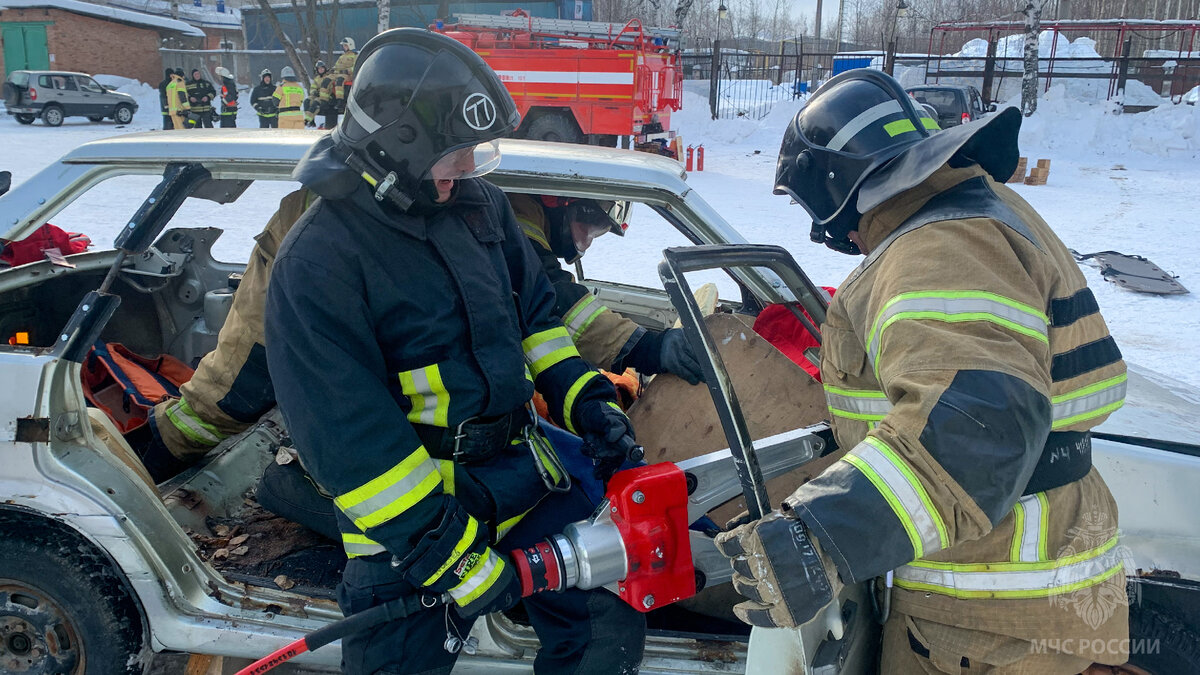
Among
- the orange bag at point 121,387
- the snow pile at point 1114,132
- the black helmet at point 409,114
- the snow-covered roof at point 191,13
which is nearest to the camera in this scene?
the black helmet at point 409,114

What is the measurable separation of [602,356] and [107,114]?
79.3ft

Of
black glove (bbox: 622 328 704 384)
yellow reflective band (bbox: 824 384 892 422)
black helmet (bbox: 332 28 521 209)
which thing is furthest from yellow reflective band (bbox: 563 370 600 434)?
yellow reflective band (bbox: 824 384 892 422)

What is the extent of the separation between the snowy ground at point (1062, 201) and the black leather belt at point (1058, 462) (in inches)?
175

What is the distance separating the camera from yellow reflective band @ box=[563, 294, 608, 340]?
2812mm

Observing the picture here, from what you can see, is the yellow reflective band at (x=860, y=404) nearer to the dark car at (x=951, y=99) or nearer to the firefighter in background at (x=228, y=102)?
the dark car at (x=951, y=99)

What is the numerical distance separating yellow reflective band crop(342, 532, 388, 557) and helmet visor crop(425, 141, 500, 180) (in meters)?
0.86

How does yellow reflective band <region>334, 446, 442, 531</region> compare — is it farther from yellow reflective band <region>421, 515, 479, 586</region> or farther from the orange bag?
the orange bag

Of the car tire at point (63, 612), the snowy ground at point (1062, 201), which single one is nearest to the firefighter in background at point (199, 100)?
the snowy ground at point (1062, 201)

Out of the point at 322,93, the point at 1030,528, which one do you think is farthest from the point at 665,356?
the point at 322,93

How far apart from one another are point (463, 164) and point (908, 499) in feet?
4.15

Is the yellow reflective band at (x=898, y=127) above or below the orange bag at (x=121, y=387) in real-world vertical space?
above

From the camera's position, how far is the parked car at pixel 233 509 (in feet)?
6.13

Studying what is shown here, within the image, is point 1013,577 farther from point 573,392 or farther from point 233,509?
point 233,509

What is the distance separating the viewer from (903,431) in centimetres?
116
